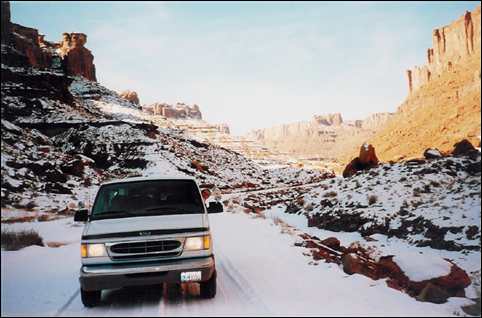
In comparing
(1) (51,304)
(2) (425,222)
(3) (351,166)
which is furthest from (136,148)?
(1) (51,304)

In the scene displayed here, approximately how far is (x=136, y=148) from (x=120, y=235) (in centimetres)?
5253

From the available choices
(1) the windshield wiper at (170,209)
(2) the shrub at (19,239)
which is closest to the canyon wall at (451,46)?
(2) the shrub at (19,239)

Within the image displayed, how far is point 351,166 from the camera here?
127 feet

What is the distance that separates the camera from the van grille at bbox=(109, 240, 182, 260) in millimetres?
5922

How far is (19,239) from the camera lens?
902cm

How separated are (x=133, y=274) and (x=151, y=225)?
0.70 meters

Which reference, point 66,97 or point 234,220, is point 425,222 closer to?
point 234,220

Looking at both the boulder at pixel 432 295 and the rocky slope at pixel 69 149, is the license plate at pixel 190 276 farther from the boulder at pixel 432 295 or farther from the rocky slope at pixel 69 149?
the rocky slope at pixel 69 149

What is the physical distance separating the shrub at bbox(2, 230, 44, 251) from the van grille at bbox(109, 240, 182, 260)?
3233mm

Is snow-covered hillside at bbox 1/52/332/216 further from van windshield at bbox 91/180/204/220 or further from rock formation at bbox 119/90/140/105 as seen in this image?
rock formation at bbox 119/90/140/105

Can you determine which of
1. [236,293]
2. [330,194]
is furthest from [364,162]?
[236,293]

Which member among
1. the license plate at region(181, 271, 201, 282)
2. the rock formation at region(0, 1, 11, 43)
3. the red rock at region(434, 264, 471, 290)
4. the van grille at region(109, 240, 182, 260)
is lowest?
the red rock at region(434, 264, 471, 290)

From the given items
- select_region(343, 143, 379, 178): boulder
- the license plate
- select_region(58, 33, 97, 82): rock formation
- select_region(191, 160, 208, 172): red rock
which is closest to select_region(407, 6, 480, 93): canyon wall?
select_region(191, 160, 208, 172): red rock

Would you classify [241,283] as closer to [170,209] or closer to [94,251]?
[170,209]
